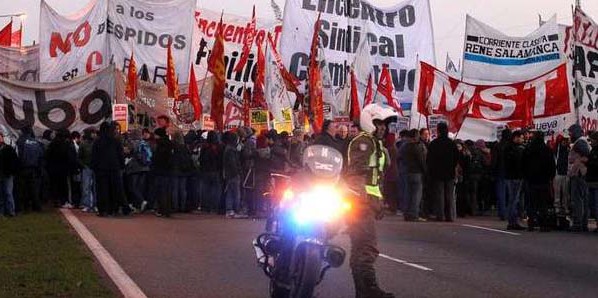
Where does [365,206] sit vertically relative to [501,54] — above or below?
below

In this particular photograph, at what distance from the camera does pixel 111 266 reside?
35.4ft

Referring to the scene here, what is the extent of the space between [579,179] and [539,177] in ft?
2.34

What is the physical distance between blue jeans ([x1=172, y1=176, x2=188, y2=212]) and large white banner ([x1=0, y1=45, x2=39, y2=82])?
13.0m

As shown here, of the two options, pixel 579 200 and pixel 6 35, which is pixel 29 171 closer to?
pixel 579 200

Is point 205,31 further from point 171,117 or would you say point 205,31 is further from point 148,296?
point 148,296

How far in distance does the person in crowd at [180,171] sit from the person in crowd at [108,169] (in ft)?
4.09

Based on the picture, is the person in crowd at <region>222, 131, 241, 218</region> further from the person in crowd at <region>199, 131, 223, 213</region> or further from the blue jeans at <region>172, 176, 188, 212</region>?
the blue jeans at <region>172, 176, 188, 212</region>

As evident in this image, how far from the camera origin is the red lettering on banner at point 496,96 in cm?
2344

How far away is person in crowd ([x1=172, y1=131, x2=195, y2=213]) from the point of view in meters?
19.7

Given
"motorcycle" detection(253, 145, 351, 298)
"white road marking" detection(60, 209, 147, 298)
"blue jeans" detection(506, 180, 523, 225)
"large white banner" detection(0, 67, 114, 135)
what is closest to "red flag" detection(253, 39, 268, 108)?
"large white banner" detection(0, 67, 114, 135)

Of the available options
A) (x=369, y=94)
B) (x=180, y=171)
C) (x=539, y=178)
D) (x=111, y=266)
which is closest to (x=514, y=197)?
(x=539, y=178)

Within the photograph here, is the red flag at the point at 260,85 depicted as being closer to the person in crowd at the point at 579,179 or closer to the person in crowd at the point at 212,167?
the person in crowd at the point at 212,167

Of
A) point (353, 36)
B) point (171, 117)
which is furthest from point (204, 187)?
point (353, 36)

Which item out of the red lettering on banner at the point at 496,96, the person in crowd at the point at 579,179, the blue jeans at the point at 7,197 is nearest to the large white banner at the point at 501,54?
the red lettering on banner at the point at 496,96
